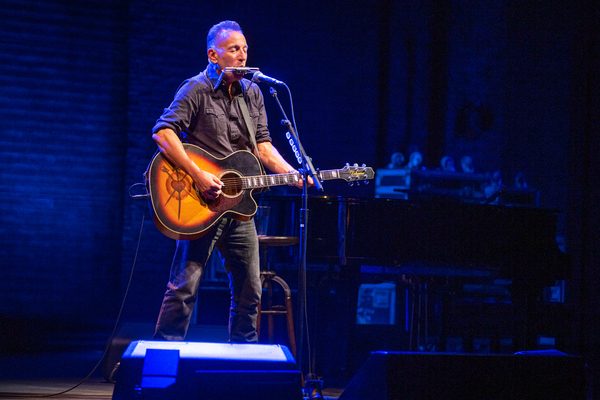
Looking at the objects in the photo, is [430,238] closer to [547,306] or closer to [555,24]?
[547,306]

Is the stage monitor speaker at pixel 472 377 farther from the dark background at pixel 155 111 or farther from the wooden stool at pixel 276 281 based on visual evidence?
the dark background at pixel 155 111

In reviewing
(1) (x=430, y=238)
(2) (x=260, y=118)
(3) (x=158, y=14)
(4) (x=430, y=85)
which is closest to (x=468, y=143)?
(4) (x=430, y=85)

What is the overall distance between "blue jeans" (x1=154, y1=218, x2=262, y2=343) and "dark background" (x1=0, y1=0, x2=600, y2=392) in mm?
2858

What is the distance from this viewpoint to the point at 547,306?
4.95 metres

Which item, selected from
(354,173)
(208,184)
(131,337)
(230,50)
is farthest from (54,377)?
(230,50)

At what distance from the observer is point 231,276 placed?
298cm

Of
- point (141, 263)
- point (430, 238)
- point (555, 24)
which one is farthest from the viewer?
point (555, 24)

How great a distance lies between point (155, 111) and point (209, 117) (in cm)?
310

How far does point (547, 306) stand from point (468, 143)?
2588 mm

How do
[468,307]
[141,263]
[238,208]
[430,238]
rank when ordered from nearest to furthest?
[238,208] → [430,238] → [468,307] → [141,263]

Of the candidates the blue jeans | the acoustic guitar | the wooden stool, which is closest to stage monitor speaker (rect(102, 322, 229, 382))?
the wooden stool

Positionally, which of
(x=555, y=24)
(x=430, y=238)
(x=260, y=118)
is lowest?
(x=430, y=238)

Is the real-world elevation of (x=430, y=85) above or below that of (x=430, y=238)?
above

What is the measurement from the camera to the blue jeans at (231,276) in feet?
9.16
